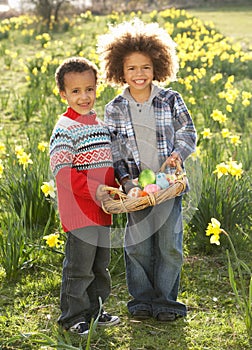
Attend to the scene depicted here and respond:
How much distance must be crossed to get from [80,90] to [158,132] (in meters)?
0.44

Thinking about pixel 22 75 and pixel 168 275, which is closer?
pixel 168 275

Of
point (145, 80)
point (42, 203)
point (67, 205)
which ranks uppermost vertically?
point (145, 80)

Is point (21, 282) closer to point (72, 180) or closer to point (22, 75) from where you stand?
point (72, 180)

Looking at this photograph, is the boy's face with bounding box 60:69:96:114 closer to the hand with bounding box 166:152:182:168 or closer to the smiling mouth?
the smiling mouth

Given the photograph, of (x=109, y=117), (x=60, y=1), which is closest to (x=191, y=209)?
(x=109, y=117)

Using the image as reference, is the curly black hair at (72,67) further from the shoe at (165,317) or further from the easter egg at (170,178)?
the shoe at (165,317)

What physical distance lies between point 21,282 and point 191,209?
1134mm

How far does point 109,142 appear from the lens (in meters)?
2.89

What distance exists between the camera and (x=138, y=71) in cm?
294

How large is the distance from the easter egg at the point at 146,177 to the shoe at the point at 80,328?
2.44 feet

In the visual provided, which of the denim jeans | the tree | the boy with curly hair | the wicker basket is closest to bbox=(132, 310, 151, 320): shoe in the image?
the boy with curly hair

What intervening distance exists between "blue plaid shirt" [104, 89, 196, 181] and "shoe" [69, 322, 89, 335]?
2.38ft

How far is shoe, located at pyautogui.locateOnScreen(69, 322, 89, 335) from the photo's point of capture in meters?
2.95

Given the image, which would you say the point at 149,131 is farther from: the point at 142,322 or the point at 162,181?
the point at 142,322
